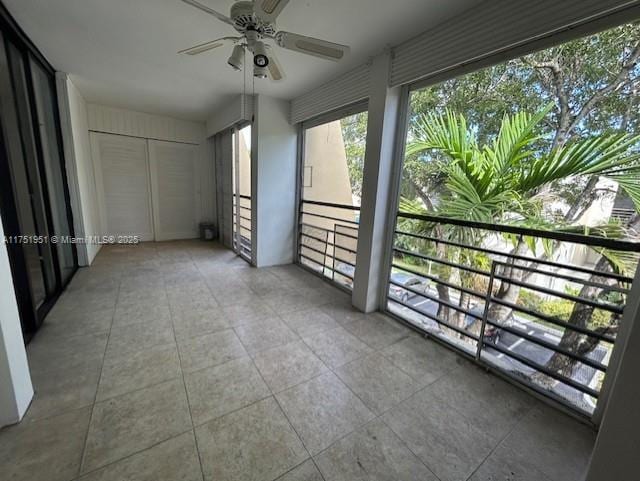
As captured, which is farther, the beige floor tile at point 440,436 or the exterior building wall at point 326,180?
the exterior building wall at point 326,180

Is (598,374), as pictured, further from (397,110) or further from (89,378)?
(89,378)

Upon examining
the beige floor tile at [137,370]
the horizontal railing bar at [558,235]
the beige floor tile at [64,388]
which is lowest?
the beige floor tile at [137,370]

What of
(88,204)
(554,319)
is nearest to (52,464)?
(554,319)

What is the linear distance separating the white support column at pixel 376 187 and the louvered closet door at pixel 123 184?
4549 millimetres

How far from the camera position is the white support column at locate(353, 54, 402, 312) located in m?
2.23

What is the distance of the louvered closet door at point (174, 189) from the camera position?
16.6ft

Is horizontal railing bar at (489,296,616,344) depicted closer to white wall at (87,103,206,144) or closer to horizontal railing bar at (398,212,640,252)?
horizontal railing bar at (398,212,640,252)

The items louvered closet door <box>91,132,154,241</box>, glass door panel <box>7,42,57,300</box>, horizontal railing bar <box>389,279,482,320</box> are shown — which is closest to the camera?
horizontal railing bar <box>389,279,482,320</box>

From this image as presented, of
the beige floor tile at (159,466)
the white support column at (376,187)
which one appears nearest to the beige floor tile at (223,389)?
the beige floor tile at (159,466)

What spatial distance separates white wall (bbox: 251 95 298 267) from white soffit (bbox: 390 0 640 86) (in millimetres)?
1860

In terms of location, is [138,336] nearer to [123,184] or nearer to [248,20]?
[248,20]

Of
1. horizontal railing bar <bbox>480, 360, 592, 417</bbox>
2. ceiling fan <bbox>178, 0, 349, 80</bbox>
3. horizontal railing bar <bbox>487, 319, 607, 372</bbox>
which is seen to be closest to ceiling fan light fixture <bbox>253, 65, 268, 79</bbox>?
ceiling fan <bbox>178, 0, 349, 80</bbox>

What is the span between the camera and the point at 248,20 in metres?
1.43

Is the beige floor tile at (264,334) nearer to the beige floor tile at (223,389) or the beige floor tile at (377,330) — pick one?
the beige floor tile at (223,389)
